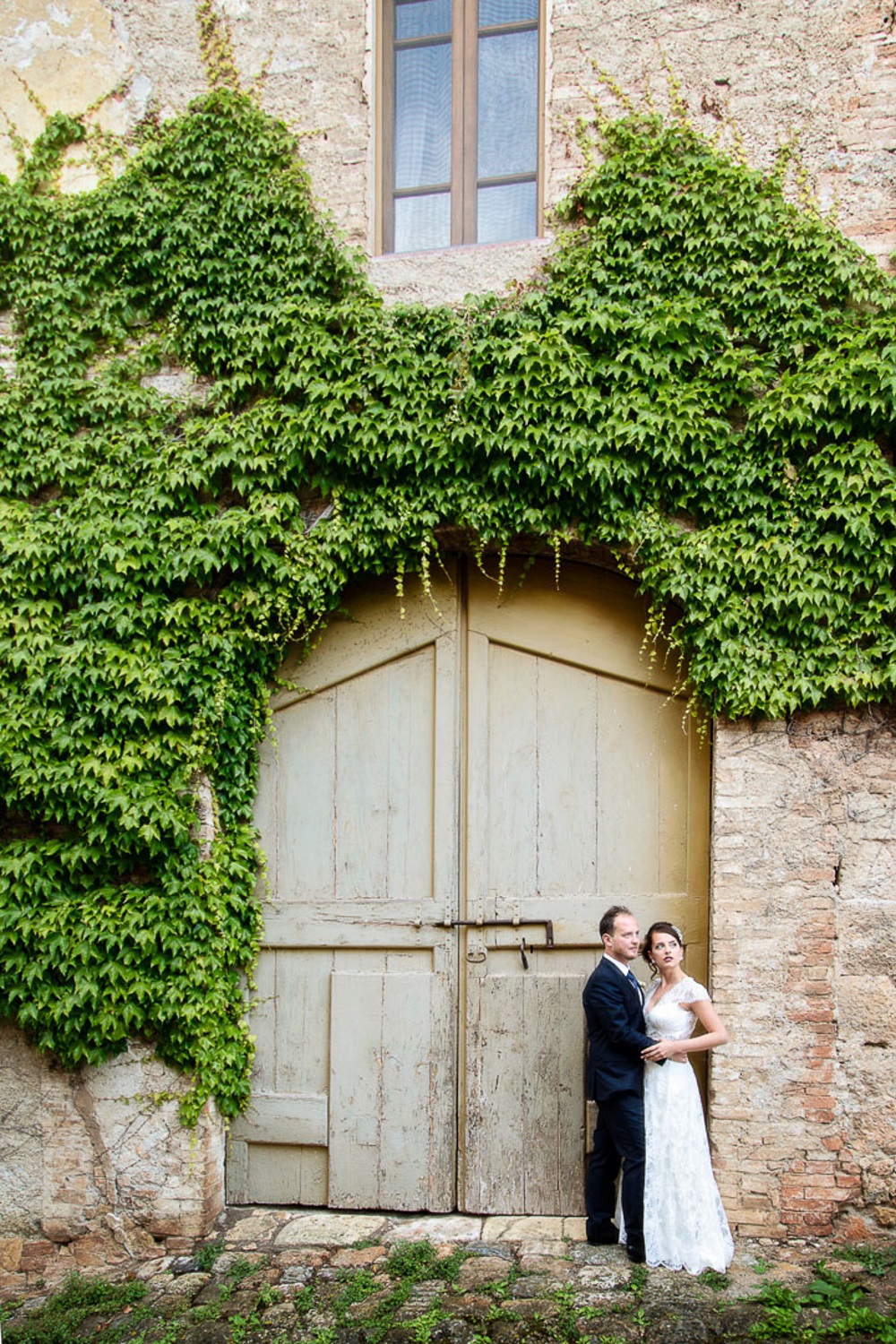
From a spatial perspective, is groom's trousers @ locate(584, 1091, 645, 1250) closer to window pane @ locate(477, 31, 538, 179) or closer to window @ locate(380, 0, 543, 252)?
window @ locate(380, 0, 543, 252)

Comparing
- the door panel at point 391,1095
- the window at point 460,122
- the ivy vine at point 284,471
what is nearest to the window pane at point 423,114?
the window at point 460,122

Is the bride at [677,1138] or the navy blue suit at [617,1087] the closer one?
the bride at [677,1138]

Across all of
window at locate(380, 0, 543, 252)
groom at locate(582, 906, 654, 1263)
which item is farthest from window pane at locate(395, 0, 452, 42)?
groom at locate(582, 906, 654, 1263)

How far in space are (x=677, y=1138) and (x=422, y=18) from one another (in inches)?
197

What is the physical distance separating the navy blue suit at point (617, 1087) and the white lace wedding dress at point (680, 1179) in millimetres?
62

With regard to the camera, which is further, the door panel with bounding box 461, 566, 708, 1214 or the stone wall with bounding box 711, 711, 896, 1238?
the door panel with bounding box 461, 566, 708, 1214

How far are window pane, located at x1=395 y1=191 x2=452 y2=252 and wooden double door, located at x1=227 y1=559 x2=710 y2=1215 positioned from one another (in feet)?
5.19

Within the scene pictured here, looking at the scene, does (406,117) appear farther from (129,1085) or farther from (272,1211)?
(272,1211)

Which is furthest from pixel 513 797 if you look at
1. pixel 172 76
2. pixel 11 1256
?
pixel 172 76

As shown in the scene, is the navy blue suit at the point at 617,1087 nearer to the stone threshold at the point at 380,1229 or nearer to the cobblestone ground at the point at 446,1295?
the cobblestone ground at the point at 446,1295

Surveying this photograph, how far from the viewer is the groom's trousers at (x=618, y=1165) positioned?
4.17 m

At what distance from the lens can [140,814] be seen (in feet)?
15.1

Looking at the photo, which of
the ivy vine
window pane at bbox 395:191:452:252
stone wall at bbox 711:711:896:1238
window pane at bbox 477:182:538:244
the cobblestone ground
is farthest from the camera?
window pane at bbox 395:191:452:252

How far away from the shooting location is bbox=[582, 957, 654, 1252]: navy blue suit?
416 cm
